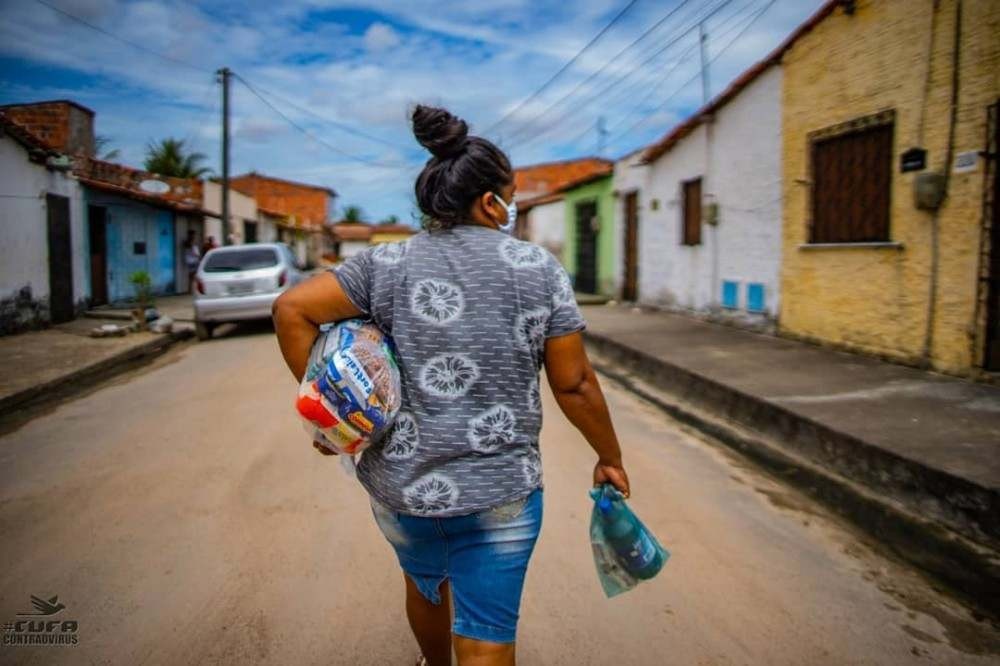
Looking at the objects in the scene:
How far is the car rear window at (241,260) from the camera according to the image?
11.8 meters

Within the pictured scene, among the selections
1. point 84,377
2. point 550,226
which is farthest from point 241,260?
point 550,226

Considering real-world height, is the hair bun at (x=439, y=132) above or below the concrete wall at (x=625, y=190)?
below

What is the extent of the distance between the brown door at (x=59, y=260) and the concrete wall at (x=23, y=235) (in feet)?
0.49

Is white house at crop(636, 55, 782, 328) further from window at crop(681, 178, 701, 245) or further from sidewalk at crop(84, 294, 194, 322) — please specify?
Result: sidewalk at crop(84, 294, 194, 322)

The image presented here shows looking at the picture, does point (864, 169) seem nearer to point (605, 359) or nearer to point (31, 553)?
point (605, 359)

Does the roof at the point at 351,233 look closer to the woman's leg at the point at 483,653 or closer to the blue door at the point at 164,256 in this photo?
the blue door at the point at 164,256

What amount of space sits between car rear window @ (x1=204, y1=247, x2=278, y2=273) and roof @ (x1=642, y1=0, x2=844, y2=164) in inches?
306

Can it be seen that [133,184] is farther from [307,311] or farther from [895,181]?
[307,311]

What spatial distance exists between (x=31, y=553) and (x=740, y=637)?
3268 mm

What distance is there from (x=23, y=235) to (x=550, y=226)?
1637 cm

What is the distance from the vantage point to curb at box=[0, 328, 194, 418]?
6.59m

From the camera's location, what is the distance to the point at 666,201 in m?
14.0

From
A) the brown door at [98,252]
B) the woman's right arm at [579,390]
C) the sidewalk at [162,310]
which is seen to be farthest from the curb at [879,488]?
the brown door at [98,252]

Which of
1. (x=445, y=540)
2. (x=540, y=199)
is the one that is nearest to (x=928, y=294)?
(x=445, y=540)
